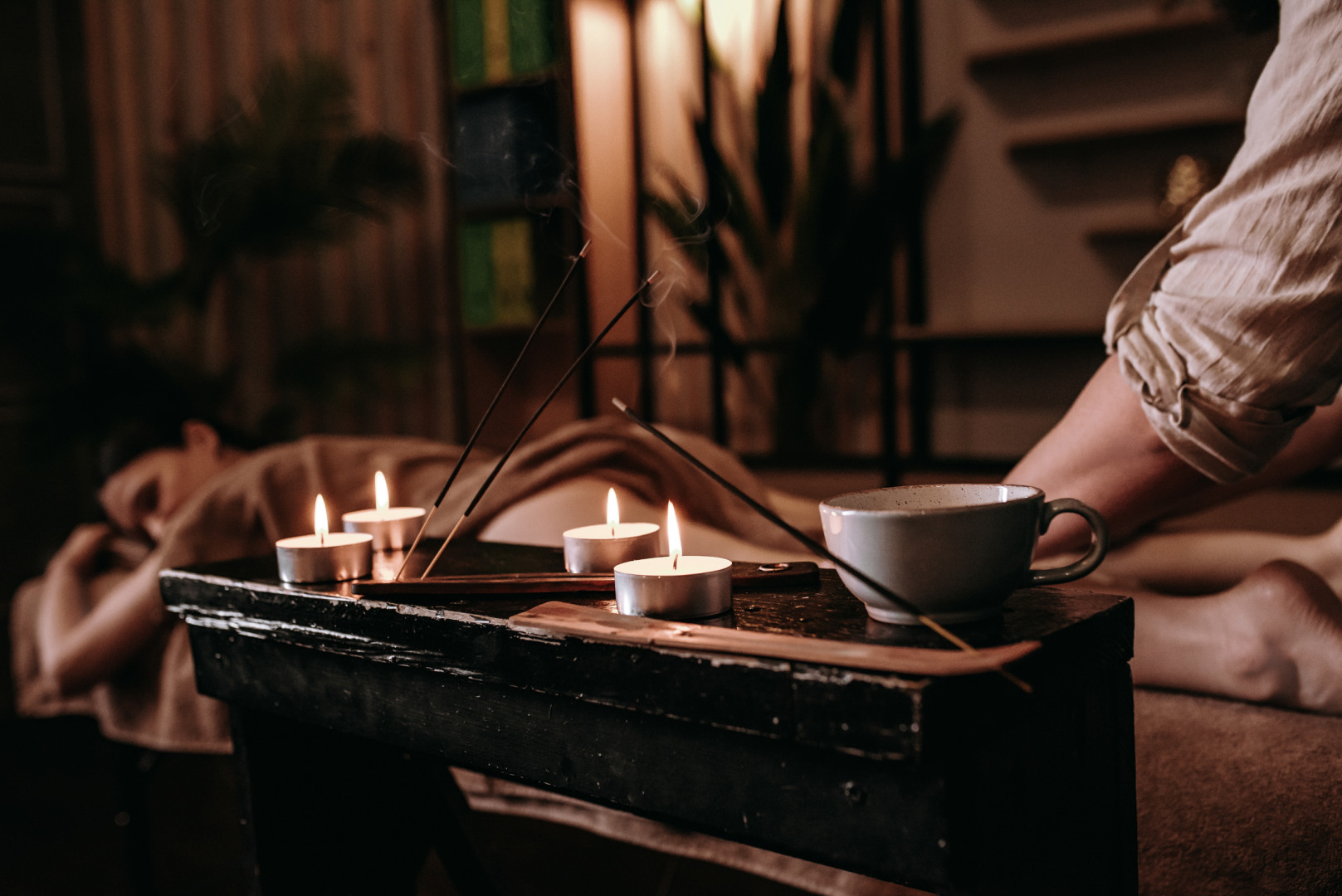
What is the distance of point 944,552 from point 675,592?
0.15m

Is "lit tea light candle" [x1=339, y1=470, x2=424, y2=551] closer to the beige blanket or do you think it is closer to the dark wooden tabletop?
the dark wooden tabletop

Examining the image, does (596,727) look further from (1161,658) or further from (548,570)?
(1161,658)

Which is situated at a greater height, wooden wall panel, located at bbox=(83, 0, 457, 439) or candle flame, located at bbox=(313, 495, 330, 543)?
wooden wall panel, located at bbox=(83, 0, 457, 439)

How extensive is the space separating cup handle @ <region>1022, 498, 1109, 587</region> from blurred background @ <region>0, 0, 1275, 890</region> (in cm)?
177

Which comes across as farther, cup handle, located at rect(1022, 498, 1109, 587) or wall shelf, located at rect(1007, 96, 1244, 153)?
wall shelf, located at rect(1007, 96, 1244, 153)

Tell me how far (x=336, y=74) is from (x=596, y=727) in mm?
2723

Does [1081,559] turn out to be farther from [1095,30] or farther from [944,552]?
[1095,30]

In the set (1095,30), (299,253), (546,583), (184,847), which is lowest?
(184,847)

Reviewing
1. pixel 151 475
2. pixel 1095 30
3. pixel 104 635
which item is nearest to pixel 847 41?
pixel 1095 30

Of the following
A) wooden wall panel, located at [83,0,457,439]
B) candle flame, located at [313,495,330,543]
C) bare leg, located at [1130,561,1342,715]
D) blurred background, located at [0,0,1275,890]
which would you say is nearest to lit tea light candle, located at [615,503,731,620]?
candle flame, located at [313,495,330,543]

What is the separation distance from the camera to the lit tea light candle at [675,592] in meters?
0.54

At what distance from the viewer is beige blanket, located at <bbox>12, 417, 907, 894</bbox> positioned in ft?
4.69

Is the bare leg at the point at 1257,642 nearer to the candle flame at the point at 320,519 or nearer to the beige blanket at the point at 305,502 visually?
the beige blanket at the point at 305,502

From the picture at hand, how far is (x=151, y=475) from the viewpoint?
1.89m
